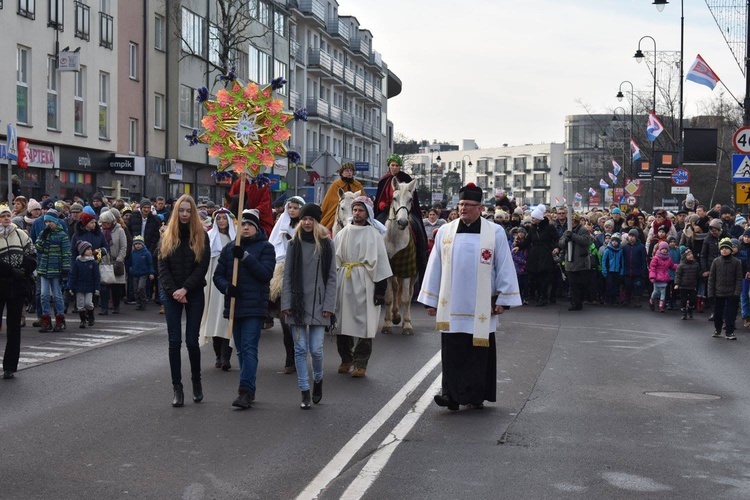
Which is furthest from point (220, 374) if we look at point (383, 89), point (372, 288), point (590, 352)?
point (383, 89)

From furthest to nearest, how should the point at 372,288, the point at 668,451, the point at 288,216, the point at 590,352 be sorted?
the point at 590,352 < the point at 288,216 < the point at 372,288 < the point at 668,451

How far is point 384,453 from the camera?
8.07m

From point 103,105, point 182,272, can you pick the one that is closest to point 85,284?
Answer: point 182,272

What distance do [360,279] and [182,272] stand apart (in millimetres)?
2344

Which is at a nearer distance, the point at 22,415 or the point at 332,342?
the point at 22,415

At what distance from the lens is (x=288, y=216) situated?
45.1ft

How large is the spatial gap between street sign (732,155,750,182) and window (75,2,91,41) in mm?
21487

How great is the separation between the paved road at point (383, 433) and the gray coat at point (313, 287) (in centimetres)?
81

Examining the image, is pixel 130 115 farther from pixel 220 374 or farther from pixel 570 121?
pixel 570 121

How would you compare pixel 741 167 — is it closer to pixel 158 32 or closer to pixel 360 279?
pixel 360 279

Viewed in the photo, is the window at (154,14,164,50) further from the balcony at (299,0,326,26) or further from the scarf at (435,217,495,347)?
the scarf at (435,217,495,347)

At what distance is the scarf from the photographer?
998 cm

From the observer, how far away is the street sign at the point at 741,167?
75.2ft

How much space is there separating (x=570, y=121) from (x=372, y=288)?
169407 millimetres
